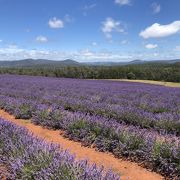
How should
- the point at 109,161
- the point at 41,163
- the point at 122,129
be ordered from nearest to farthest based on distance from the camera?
the point at 41,163 → the point at 109,161 → the point at 122,129

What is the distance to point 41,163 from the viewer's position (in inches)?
139

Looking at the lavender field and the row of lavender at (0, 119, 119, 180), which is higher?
the row of lavender at (0, 119, 119, 180)

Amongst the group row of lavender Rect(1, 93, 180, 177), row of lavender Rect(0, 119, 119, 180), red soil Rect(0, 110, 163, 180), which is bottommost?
red soil Rect(0, 110, 163, 180)

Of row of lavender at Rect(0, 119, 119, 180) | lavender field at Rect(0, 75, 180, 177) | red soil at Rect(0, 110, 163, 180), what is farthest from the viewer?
lavender field at Rect(0, 75, 180, 177)

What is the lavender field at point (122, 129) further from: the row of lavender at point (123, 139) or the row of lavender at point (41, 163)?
the row of lavender at point (41, 163)

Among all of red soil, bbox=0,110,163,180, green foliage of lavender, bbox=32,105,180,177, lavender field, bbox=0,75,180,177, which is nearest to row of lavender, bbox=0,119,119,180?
lavender field, bbox=0,75,180,177

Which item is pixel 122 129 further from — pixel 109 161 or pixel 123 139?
pixel 109 161

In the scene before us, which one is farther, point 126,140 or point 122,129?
point 122,129

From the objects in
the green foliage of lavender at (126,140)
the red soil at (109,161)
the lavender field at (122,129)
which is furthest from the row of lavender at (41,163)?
the green foliage of lavender at (126,140)

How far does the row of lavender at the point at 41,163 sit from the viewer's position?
10.3 ft

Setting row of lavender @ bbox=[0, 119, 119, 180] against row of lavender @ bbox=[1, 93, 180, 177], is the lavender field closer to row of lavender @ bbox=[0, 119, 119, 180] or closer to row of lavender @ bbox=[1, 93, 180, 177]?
row of lavender @ bbox=[1, 93, 180, 177]

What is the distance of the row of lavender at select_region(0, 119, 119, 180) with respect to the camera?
3.15m

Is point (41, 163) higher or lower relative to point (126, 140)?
higher

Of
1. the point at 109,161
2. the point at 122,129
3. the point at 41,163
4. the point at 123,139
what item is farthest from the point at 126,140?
the point at 41,163
